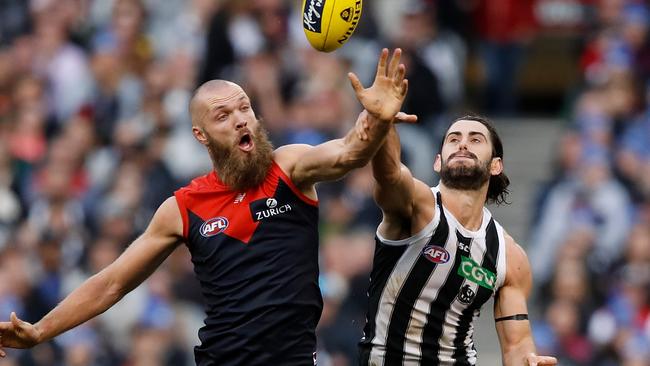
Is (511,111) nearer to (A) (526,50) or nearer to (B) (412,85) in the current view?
(A) (526,50)

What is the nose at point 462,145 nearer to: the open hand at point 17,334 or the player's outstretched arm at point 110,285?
the player's outstretched arm at point 110,285

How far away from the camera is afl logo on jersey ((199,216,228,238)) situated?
7.00 m

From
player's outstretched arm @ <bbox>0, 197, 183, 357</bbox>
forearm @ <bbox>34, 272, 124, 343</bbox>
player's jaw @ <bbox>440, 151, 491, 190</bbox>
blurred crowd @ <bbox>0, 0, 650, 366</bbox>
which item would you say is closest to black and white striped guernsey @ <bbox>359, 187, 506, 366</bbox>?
player's jaw @ <bbox>440, 151, 491, 190</bbox>

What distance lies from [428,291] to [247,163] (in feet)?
3.77

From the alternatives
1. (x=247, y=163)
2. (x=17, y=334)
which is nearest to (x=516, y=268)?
(x=247, y=163)

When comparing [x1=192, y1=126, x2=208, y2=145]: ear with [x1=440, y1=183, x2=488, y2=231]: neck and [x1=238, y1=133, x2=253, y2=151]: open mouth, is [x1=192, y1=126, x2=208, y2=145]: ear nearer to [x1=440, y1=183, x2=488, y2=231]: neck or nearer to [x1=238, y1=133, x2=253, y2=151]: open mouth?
[x1=238, y1=133, x2=253, y2=151]: open mouth

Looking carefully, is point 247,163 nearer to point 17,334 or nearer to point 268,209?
point 268,209

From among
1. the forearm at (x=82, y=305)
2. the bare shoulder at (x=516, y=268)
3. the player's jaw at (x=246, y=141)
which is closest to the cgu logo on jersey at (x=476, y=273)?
the bare shoulder at (x=516, y=268)

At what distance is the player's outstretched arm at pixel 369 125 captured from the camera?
255 inches

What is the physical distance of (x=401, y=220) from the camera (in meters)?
7.23

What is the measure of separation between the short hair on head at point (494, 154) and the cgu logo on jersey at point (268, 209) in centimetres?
107

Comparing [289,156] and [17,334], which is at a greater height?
[289,156]

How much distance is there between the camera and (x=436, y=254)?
728cm

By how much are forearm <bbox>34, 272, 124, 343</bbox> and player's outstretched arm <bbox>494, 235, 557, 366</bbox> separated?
1.95m
